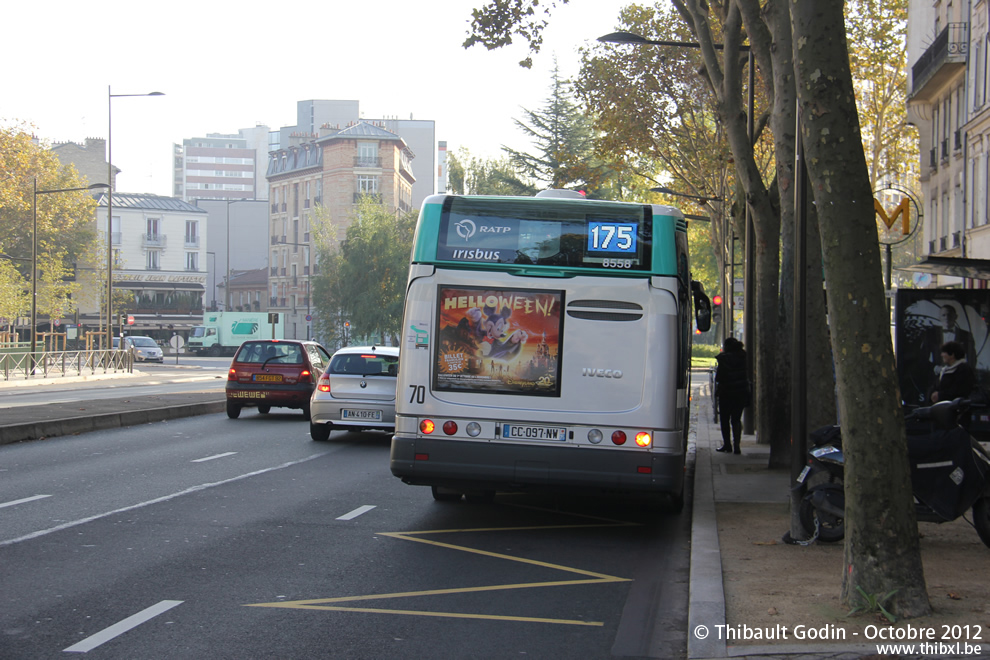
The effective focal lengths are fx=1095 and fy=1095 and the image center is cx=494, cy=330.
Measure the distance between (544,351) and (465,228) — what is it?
1344mm

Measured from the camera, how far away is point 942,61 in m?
34.5

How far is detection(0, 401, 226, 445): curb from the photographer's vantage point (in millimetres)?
16703

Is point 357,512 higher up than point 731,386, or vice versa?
point 731,386

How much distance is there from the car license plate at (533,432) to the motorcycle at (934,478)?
2.04 m

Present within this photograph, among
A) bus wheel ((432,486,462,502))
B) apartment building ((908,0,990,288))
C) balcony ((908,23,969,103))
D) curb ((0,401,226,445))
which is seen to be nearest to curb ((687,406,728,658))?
bus wheel ((432,486,462,502))

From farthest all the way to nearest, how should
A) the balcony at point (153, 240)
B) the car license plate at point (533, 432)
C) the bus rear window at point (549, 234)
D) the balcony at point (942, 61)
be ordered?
the balcony at point (153, 240), the balcony at point (942, 61), the bus rear window at point (549, 234), the car license plate at point (533, 432)

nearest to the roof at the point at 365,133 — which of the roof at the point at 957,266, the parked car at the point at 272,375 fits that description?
the parked car at the point at 272,375

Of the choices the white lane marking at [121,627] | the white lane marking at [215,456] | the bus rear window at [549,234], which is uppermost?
the bus rear window at [549,234]

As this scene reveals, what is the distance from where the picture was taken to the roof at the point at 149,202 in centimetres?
9775

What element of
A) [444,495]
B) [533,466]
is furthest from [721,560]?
[444,495]

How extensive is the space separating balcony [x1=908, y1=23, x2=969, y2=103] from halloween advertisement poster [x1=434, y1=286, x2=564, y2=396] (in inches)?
1151

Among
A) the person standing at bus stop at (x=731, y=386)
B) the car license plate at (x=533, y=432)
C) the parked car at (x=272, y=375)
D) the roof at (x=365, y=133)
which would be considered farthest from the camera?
the roof at (x=365, y=133)

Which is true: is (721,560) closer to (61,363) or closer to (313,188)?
(61,363)

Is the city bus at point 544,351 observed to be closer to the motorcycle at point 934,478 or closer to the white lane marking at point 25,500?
the motorcycle at point 934,478
